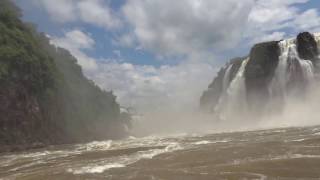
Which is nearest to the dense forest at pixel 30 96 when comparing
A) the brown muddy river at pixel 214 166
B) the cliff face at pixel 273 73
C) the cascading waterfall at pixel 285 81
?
the cliff face at pixel 273 73

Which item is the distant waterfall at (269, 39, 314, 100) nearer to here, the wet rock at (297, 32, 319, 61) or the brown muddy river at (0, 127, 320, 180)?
the wet rock at (297, 32, 319, 61)

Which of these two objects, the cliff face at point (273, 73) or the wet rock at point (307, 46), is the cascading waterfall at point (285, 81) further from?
the wet rock at point (307, 46)

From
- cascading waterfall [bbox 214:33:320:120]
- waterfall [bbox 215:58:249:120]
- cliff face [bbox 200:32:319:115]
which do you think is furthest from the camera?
waterfall [bbox 215:58:249:120]

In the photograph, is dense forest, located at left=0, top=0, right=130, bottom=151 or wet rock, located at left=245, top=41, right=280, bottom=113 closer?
dense forest, located at left=0, top=0, right=130, bottom=151

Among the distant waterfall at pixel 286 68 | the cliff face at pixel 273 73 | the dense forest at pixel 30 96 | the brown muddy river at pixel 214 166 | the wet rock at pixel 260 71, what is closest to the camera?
the brown muddy river at pixel 214 166

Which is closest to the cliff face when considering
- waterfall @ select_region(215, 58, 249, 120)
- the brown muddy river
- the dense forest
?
waterfall @ select_region(215, 58, 249, 120)

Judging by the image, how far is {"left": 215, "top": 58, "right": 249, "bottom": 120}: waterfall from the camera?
240 feet

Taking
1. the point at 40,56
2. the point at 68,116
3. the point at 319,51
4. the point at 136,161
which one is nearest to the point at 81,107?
the point at 68,116

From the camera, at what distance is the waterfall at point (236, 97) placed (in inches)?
2884

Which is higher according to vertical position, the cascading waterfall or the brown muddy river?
the cascading waterfall

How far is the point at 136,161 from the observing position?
24.2 m

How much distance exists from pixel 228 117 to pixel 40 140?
3002cm

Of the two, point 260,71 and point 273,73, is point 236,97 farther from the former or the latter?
point 273,73

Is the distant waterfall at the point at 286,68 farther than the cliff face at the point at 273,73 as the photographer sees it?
No
